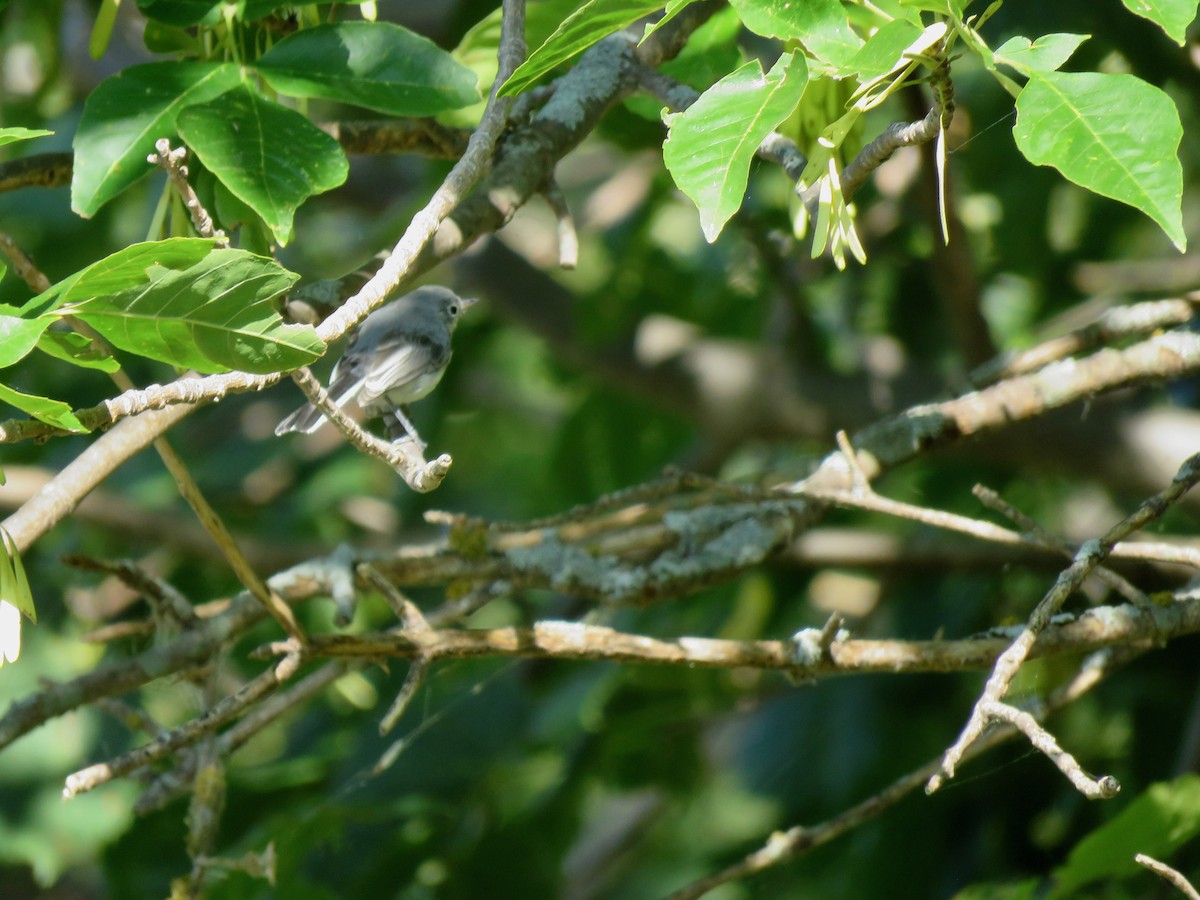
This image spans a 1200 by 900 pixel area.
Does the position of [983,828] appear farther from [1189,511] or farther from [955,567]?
[1189,511]

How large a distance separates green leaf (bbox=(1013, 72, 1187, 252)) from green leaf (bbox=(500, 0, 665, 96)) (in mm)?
335

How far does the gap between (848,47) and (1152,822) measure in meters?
1.15

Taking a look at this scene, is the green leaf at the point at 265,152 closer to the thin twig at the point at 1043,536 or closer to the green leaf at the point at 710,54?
the green leaf at the point at 710,54

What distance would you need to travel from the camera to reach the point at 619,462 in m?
3.54

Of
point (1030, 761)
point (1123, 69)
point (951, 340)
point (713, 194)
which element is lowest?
point (1030, 761)

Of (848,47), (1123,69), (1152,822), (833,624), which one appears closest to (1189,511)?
(1123,69)

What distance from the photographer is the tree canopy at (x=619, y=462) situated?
106 cm

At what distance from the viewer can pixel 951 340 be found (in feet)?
11.1

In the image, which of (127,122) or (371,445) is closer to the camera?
(371,445)

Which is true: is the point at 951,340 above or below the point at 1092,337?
below

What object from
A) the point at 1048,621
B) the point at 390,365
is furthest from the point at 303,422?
the point at 1048,621

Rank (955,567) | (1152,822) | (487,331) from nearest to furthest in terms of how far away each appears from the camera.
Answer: (1152,822) → (955,567) → (487,331)

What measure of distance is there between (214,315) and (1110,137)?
2.31 ft

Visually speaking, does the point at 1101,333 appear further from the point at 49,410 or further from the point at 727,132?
the point at 49,410
